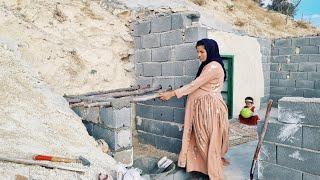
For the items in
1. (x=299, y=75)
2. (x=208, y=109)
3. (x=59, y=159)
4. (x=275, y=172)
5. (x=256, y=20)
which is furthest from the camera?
(x=256, y=20)

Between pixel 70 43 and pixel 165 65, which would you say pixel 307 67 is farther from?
pixel 70 43

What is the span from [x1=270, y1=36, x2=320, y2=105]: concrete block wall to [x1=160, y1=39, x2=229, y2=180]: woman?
6.16 meters

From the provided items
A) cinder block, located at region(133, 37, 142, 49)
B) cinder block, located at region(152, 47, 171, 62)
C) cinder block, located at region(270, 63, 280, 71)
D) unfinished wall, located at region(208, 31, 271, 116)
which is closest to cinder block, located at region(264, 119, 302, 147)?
cinder block, located at region(152, 47, 171, 62)

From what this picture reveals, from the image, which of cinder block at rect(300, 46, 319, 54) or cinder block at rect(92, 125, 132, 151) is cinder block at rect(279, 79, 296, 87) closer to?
cinder block at rect(300, 46, 319, 54)

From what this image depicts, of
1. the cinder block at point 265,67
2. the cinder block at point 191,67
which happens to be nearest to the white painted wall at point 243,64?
the cinder block at point 265,67

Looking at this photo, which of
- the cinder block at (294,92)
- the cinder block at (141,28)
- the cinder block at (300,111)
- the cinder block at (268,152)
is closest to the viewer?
the cinder block at (300,111)

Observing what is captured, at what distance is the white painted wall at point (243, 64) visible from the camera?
8.42 meters

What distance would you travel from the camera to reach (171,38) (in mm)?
5258

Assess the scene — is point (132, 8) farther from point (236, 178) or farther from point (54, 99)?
point (236, 178)

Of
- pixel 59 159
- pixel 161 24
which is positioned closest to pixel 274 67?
pixel 161 24

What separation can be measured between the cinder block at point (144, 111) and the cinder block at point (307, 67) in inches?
220

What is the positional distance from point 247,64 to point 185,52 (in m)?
4.55

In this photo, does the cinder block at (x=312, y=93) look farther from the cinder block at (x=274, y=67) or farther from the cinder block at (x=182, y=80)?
the cinder block at (x=182, y=80)

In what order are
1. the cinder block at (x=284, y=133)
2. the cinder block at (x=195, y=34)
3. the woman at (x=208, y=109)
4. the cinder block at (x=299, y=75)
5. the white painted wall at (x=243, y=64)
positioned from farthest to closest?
the cinder block at (x=299, y=75), the white painted wall at (x=243, y=64), the cinder block at (x=195, y=34), the woman at (x=208, y=109), the cinder block at (x=284, y=133)
